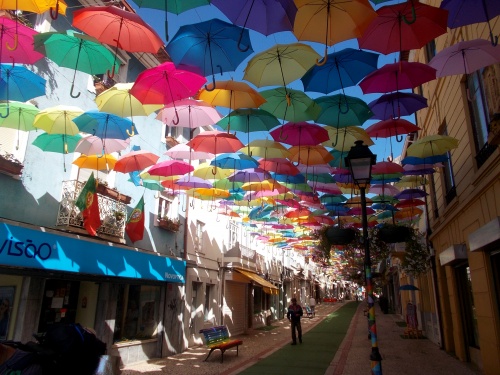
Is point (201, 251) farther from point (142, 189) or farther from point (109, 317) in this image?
point (109, 317)

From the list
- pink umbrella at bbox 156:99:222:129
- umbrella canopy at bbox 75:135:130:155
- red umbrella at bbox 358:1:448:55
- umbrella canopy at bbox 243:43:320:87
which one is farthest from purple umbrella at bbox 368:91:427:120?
umbrella canopy at bbox 75:135:130:155

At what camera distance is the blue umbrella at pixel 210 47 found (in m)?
5.72

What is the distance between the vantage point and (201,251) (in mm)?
17188

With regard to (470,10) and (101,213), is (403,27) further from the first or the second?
(101,213)

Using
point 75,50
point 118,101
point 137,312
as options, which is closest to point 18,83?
point 75,50

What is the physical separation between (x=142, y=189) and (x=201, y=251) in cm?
512

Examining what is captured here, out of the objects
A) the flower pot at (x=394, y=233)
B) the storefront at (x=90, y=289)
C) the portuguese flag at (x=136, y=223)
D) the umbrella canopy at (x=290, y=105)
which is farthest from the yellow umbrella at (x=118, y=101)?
the flower pot at (x=394, y=233)

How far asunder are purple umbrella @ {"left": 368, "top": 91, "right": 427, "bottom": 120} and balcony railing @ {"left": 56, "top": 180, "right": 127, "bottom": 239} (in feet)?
24.6

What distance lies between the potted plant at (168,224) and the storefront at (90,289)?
1.36 meters

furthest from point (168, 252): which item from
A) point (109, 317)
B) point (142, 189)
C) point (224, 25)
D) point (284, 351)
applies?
point (224, 25)

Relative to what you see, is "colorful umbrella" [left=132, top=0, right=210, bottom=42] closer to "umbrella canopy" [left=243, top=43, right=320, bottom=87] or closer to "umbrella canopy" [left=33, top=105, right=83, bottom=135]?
"umbrella canopy" [left=243, top=43, right=320, bottom=87]

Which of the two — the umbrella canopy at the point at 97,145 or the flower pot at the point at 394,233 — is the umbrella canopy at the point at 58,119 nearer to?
the umbrella canopy at the point at 97,145

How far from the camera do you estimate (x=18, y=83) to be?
A: 706 centimetres

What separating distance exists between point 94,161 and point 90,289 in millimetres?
3782
